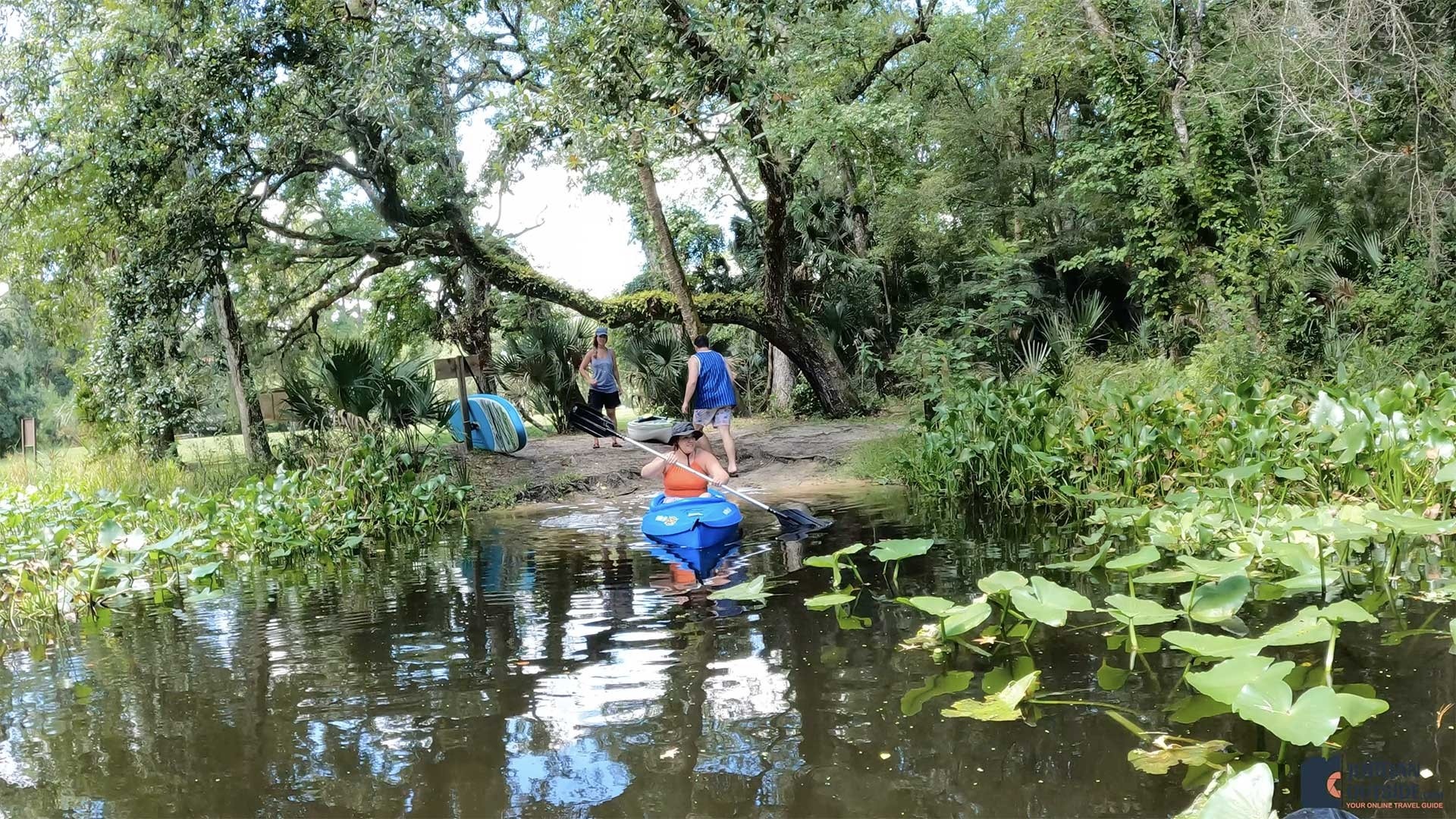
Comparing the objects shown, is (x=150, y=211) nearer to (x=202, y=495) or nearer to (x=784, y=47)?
(x=202, y=495)

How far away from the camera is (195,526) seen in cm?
718

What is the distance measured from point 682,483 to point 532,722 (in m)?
4.06

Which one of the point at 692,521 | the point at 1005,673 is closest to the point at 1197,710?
the point at 1005,673

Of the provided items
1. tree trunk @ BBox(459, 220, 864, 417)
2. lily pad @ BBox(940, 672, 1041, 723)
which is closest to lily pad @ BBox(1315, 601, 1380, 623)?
lily pad @ BBox(940, 672, 1041, 723)

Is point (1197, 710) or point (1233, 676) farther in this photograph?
point (1197, 710)

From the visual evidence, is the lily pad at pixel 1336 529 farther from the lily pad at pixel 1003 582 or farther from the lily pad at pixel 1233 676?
the lily pad at pixel 1233 676

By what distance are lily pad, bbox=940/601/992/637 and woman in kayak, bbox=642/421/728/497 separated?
3.38 meters

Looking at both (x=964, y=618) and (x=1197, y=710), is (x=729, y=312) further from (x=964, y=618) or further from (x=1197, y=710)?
(x=1197, y=710)

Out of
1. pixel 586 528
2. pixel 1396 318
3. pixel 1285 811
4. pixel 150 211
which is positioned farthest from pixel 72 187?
pixel 1396 318

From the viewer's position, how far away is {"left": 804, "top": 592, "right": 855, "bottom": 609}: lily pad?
15.5 ft

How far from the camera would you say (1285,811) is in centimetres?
257

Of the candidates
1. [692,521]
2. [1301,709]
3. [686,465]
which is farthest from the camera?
[686,465]

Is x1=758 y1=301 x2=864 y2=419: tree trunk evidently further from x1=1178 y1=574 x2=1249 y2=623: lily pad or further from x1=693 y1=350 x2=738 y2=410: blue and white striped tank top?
x1=1178 y1=574 x2=1249 y2=623: lily pad

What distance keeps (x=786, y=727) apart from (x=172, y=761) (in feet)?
6.93
